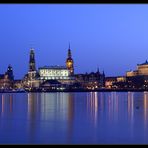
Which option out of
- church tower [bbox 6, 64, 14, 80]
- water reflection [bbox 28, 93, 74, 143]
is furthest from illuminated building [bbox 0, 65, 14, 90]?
water reflection [bbox 28, 93, 74, 143]

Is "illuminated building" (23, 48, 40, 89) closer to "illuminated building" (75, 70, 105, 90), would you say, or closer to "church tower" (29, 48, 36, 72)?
"church tower" (29, 48, 36, 72)

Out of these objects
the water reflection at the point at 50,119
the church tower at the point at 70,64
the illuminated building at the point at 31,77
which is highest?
the church tower at the point at 70,64

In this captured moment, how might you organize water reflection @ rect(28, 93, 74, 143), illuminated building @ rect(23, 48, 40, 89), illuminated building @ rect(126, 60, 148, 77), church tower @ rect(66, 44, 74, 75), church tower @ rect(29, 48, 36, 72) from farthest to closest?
church tower @ rect(29, 48, 36, 72)
church tower @ rect(66, 44, 74, 75)
illuminated building @ rect(23, 48, 40, 89)
illuminated building @ rect(126, 60, 148, 77)
water reflection @ rect(28, 93, 74, 143)

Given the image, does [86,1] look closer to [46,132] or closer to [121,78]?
[46,132]

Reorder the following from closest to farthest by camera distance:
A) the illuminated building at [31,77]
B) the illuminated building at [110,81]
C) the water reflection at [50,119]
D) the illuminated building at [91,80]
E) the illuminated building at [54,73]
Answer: the water reflection at [50,119] → the illuminated building at [110,81] → the illuminated building at [54,73] → the illuminated building at [31,77] → the illuminated building at [91,80]

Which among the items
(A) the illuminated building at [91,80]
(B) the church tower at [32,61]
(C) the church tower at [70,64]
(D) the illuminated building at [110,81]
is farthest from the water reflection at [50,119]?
(B) the church tower at [32,61]

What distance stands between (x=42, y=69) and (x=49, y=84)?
9.64 metres

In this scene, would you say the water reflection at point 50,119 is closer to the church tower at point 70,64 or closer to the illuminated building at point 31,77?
the illuminated building at point 31,77

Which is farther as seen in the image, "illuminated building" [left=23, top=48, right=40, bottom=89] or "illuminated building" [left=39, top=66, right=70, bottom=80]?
"illuminated building" [left=23, top=48, right=40, bottom=89]

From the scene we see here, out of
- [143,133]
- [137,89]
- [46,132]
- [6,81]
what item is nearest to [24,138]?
[46,132]

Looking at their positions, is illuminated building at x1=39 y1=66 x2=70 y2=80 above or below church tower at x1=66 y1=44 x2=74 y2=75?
below

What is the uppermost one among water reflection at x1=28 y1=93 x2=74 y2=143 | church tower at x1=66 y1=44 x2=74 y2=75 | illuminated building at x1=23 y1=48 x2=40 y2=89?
church tower at x1=66 y1=44 x2=74 y2=75

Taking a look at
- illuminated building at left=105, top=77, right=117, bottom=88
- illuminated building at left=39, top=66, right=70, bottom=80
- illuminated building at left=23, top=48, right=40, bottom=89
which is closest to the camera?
illuminated building at left=105, top=77, right=117, bottom=88

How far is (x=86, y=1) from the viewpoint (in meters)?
1.68
